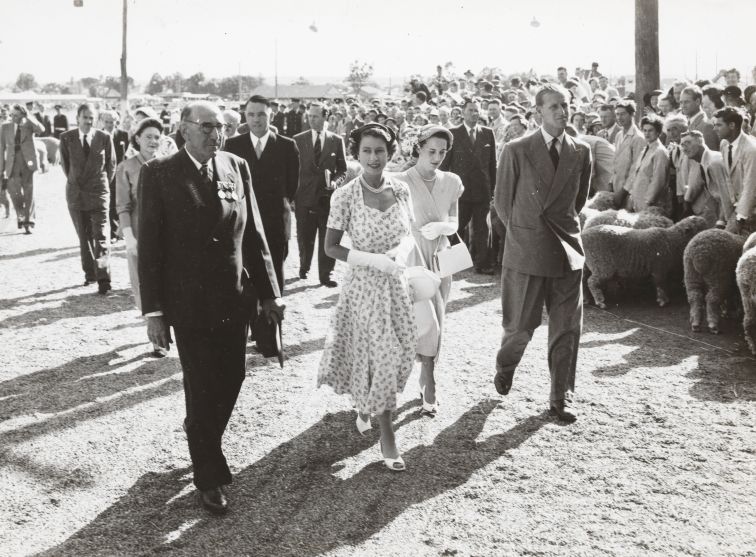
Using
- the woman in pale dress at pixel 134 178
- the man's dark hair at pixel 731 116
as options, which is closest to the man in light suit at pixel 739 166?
the man's dark hair at pixel 731 116

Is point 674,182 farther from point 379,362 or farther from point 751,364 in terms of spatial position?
point 379,362

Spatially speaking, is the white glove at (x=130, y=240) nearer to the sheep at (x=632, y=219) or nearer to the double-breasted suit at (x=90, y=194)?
the double-breasted suit at (x=90, y=194)

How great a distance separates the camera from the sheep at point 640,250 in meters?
8.88

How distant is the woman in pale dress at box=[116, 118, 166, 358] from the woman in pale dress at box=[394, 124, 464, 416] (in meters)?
2.53

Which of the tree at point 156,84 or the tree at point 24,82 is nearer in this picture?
the tree at point 156,84

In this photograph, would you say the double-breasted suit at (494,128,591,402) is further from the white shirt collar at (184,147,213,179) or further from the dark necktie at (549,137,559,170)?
the white shirt collar at (184,147,213,179)

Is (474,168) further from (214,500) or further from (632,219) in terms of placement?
(214,500)

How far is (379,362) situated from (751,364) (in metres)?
3.71

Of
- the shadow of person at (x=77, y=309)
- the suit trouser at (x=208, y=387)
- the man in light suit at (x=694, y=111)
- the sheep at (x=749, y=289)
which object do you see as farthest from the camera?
the man in light suit at (x=694, y=111)

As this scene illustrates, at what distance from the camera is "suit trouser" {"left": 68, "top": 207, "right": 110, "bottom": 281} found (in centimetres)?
1002

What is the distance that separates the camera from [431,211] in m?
6.07

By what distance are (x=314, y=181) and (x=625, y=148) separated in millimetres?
4051

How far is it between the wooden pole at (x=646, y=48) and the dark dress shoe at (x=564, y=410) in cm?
1024

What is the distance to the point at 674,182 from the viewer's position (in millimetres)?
9789
